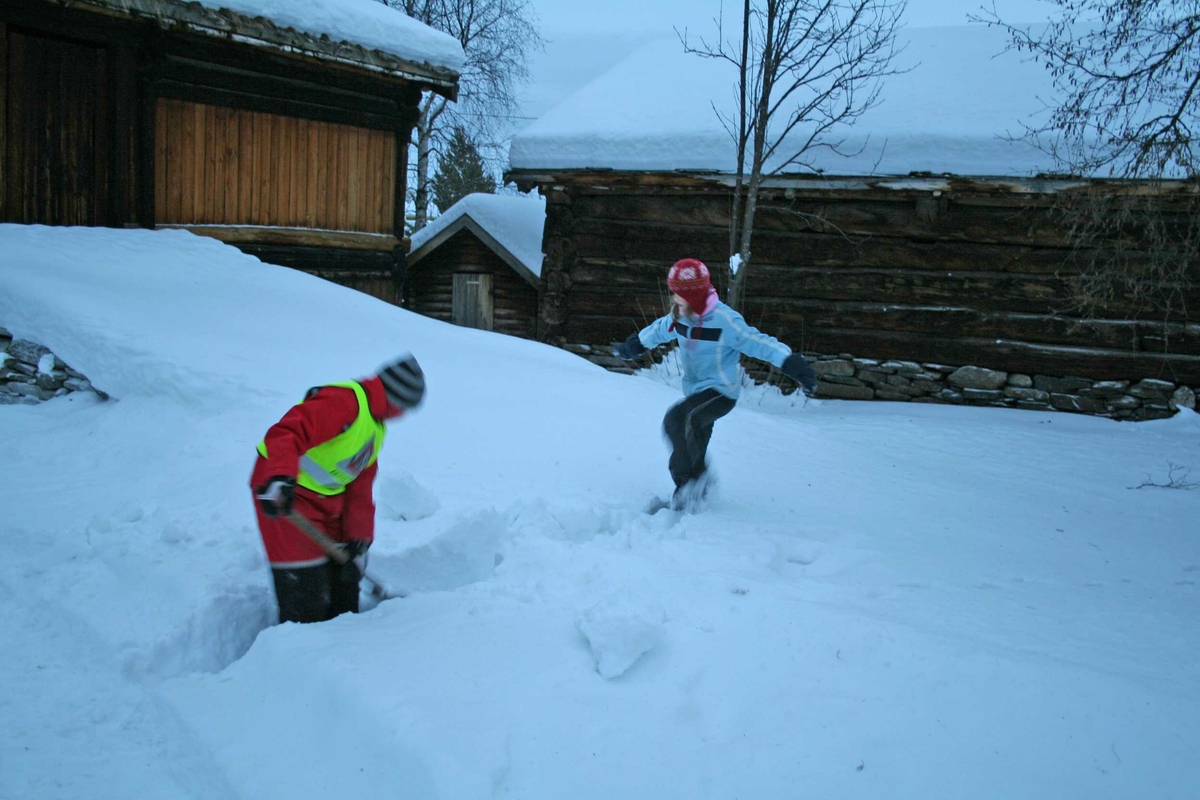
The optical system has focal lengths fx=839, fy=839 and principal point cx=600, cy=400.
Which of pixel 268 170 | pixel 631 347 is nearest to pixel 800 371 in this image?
pixel 631 347

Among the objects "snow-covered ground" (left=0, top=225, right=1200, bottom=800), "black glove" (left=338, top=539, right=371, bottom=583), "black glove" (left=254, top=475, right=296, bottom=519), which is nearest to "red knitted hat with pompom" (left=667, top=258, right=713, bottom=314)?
"snow-covered ground" (left=0, top=225, right=1200, bottom=800)

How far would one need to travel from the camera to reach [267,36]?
7715 millimetres

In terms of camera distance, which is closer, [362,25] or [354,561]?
[354,561]

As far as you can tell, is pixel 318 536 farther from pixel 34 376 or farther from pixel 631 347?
pixel 34 376

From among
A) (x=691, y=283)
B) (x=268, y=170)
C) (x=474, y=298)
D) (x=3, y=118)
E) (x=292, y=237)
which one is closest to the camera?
(x=691, y=283)

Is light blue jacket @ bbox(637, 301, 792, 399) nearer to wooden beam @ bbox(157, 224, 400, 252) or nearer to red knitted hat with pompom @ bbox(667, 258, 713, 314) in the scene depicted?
red knitted hat with pompom @ bbox(667, 258, 713, 314)

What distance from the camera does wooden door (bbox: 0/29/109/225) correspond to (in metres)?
7.12

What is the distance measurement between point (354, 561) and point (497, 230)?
12.7 meters

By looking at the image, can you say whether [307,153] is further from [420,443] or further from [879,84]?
[879,84]

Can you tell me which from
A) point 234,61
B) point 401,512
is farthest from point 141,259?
point 401,512

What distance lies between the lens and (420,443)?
15.9ft

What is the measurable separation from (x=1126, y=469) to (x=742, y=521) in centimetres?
411

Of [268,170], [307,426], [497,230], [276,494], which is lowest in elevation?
[276,494]

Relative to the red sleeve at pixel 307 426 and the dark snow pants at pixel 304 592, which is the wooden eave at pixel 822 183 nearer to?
the red sleeve at pixel 307 426
